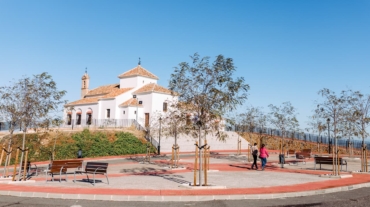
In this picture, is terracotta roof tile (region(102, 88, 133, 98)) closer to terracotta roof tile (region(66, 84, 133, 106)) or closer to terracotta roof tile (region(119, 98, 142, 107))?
terracotta roof tile (region(66, 84, 133, 106))

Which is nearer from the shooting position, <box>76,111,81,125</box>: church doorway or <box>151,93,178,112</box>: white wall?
<box>151,93,178,112</box>: white wall

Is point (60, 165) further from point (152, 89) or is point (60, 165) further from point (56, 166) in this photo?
point (152, 89)

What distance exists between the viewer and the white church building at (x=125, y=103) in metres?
45.1

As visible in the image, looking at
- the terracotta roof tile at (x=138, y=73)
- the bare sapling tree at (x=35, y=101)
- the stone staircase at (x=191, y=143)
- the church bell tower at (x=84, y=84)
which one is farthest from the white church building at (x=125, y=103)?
the bare sapling tree at (x=35, y=101)

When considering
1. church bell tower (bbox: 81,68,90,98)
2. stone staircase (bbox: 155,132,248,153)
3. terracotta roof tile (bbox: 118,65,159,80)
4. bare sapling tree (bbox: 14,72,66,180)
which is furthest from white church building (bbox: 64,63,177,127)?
bare sapling tree (bbox: 14,72,66,180)

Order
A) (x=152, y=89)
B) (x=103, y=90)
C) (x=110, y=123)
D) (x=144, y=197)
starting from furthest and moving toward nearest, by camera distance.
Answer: (x=103, y=90)
(x=152, y=89)
(x=110, y=123)
(x=144, y=197)

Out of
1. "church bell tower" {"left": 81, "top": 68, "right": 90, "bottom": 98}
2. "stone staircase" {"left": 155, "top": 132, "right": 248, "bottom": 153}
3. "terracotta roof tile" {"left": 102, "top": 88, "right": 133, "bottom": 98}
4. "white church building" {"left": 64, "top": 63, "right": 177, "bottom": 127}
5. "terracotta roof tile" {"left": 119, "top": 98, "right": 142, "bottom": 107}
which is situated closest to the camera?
"stone staircase" {"left": 155, "top": 132, "right": 248, "bottom": 153}

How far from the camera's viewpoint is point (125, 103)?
46.8 m

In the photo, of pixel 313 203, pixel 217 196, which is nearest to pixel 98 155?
pixel 217 196

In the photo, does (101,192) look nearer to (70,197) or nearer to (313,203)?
(70,197)

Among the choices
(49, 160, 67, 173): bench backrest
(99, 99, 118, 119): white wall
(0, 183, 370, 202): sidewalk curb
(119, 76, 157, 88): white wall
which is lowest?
(0, 183, 370, 202): sidewalk curb

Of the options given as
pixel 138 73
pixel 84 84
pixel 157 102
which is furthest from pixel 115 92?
pixel 84 84

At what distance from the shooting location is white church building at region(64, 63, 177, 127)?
45.1 m

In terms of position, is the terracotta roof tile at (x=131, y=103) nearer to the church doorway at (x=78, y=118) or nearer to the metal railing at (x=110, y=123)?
the metal railing at (x=110, y=123)
